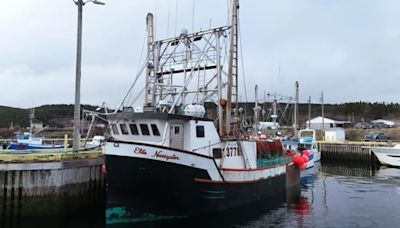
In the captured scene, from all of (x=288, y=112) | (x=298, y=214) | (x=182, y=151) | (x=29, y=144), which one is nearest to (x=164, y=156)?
(x=182, y=151)

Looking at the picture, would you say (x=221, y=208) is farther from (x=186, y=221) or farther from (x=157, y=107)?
(x=157, y=107)

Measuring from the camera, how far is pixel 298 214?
19.1 m

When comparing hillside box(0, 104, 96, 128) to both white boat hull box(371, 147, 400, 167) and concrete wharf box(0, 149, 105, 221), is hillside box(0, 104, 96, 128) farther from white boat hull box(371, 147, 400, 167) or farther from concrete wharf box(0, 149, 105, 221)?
concrete wharf box(0, 149, 105, 221)

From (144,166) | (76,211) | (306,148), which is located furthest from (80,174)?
(306,148)

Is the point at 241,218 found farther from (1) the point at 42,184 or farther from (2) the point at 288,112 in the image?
(2) the point at 288,112

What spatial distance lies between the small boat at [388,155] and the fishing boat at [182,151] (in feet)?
90.2

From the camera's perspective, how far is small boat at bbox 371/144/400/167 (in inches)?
1711

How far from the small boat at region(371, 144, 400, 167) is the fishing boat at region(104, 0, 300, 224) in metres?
27.5

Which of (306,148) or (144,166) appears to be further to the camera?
(306,148)

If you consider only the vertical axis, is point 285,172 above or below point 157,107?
below

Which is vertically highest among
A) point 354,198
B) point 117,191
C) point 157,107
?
point 157,107

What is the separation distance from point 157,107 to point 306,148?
108 feet

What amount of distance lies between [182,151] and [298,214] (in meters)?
7.42

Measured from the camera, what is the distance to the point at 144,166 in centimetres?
1513
